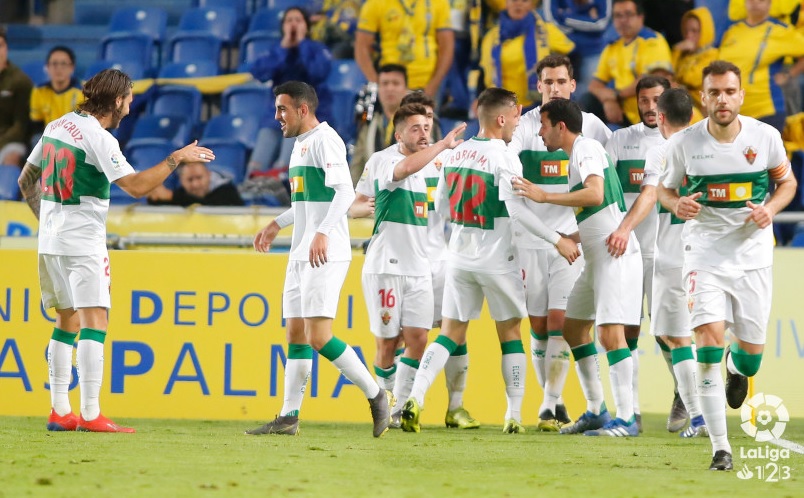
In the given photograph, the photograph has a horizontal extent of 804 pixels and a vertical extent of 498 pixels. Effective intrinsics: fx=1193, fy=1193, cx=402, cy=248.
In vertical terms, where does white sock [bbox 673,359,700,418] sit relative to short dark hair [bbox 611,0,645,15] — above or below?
below

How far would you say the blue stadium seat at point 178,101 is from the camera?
43.7ft

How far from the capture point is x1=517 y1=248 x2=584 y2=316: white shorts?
7.86m

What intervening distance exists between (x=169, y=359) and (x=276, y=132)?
13.8 feet

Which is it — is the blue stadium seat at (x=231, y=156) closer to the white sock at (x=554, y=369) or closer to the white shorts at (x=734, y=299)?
the white sock at (x=554, y=369)

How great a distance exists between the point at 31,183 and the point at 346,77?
Answer: 6.03 metres

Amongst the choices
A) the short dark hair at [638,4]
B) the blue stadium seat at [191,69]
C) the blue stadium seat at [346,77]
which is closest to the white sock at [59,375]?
the blue stadium seat at [346,77]

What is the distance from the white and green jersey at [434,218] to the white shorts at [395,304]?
344 millimetres

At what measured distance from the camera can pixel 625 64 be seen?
38.6ft

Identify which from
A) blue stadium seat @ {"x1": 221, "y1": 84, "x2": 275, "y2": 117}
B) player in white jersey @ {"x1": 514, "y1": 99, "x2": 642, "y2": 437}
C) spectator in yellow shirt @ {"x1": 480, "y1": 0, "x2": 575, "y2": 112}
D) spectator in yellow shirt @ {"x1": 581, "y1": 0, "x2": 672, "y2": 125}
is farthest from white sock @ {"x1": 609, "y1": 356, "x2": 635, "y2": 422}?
blue stadium seat @ {"x1": 221, "y1": 84, "x2": 275, "y2": 117}

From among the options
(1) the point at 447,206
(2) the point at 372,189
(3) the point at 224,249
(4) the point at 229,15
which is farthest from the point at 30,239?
(4) the point at 229,15

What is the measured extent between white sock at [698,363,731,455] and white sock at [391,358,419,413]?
2603mm

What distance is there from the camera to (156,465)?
5.34 m

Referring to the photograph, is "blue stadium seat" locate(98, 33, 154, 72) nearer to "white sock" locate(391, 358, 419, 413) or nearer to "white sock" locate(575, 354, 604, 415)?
"white sock" locate(391, 358, 419, 413)

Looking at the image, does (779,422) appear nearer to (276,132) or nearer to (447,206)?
(447,206)
